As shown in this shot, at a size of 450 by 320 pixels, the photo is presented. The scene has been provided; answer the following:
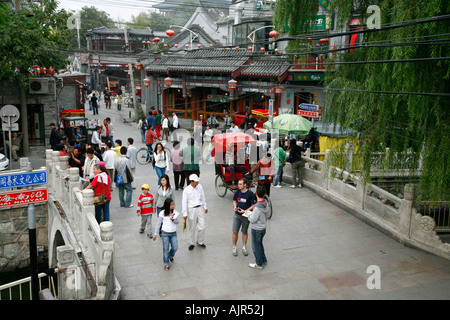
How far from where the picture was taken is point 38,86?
20.9 metres

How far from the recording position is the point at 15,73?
62.7ft

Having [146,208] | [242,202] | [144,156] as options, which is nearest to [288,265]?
[242,202]

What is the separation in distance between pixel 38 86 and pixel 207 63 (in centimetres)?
1090

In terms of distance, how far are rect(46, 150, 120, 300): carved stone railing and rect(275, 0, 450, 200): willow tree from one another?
17.5 feet

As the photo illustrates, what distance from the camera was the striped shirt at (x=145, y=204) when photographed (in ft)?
33.2

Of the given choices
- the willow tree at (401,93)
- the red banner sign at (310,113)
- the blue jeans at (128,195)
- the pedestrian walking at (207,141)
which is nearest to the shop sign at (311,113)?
the red banner sign at (310,113)

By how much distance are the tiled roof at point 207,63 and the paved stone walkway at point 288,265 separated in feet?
51.8

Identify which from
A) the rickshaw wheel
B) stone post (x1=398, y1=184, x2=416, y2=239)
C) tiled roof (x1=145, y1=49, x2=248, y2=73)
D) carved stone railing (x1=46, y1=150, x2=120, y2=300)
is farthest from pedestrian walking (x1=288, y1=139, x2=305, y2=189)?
tiled roof (x1=145, y1=49, x2=248, y2=73)

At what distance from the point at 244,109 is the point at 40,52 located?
1269cm

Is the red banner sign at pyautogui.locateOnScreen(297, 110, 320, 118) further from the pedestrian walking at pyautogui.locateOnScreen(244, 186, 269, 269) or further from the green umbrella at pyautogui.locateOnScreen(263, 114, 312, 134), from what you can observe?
the pedestrian walking at pyautogui.locateOnScreen(244, 186, 269, 269)

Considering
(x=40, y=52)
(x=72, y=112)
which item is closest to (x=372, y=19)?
(x=40, y=52)

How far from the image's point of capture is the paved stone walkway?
788 centimetres

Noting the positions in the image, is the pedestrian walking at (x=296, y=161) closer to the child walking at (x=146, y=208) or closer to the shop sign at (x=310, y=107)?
the shop sign at (x=310, y=107)

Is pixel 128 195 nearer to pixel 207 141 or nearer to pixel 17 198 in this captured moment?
pixel 17 198
